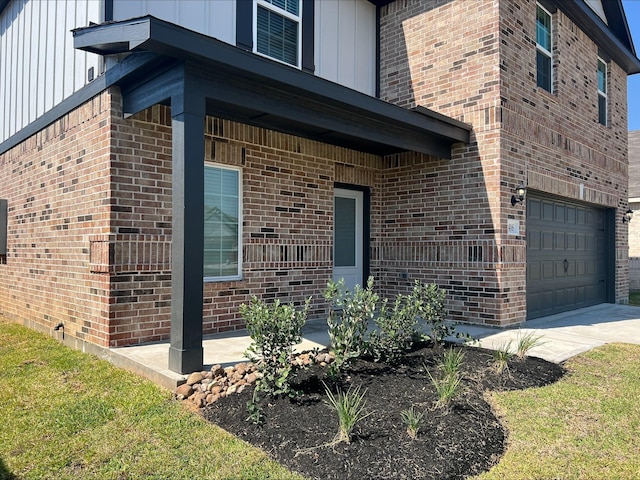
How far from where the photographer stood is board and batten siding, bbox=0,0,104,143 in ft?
20.7

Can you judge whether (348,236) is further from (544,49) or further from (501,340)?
(544,49)

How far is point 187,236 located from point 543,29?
8277 mm

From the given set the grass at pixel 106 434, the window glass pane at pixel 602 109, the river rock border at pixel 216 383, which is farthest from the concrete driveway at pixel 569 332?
the window glass pane at pixel 602 109

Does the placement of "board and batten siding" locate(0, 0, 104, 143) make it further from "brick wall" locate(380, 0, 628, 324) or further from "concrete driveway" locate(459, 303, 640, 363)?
"concrete driveway" locate(459, 303, 640, 363)

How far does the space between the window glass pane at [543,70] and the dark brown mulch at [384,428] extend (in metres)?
6.40

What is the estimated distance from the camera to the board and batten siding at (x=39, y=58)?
630 centimetres

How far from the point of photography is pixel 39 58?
7605mm

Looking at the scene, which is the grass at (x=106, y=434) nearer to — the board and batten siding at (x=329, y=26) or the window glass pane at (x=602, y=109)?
the board and batten siding at (x=329, y=26)

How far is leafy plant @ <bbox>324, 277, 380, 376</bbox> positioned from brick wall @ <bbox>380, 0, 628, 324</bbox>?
144 inches

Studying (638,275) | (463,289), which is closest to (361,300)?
(463,289)

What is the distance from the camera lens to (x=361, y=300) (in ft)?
15.7

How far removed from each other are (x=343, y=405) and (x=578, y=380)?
2827 millimetres

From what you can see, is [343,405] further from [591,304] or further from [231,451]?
[591,304]

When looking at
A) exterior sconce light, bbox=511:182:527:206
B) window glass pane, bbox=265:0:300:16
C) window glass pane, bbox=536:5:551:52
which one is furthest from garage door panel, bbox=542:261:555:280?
window glass pane, bbox=265:0:300:16
